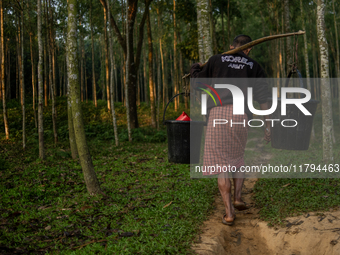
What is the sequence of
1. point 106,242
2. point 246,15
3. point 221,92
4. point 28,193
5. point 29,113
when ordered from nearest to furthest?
point 106,242
point 221,92
point 28,193
point 29,113
point 246,15

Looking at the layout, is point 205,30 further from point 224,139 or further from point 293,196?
point 293,196

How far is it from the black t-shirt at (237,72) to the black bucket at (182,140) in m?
0.58

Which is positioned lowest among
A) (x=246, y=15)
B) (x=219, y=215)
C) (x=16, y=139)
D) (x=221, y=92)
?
(x=219, y=215)

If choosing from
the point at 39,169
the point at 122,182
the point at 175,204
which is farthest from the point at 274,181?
the point at 39,169

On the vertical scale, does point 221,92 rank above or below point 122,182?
above

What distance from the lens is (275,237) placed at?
321 centimetres

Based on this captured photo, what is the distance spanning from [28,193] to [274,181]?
424 centimetres

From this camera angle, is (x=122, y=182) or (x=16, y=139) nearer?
(x=122, y=182)

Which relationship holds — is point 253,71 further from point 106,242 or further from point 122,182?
point 122,182

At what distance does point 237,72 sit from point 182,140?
48.3 inches

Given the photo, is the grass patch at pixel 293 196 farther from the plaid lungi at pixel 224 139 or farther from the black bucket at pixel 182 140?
the black bucket at pixel 182 140

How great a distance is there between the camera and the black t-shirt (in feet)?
11.0

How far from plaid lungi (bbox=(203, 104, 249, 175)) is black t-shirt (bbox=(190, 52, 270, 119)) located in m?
0.13

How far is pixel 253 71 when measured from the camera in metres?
3.42
